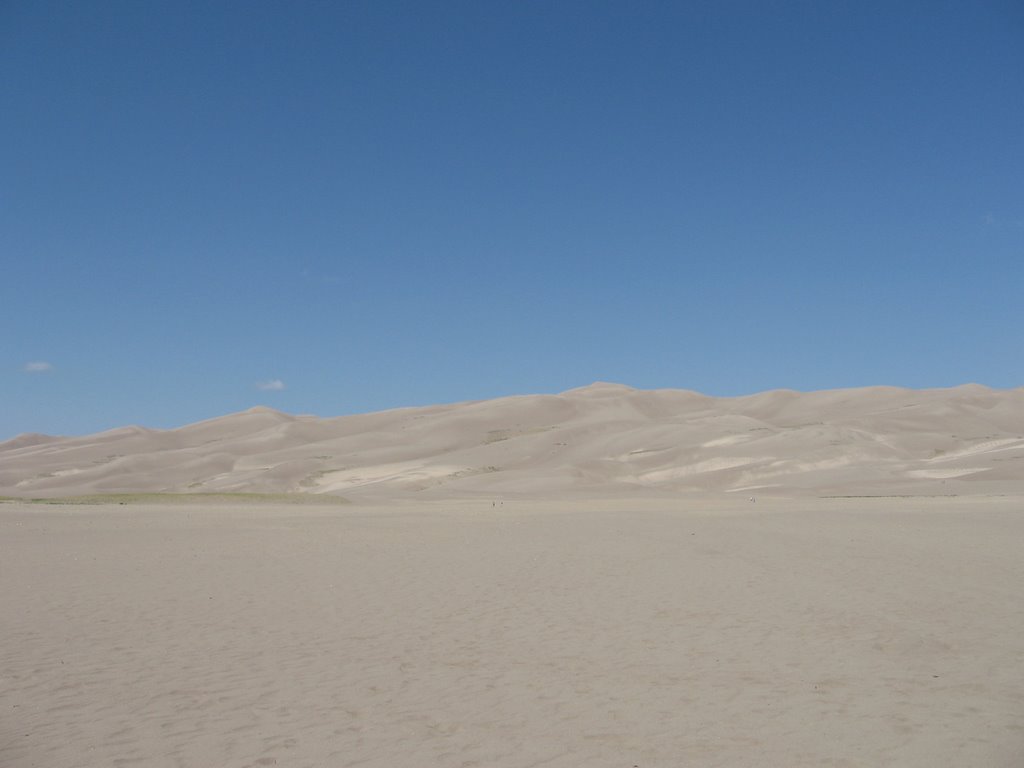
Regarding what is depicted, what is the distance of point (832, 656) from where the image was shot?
8898 millimetres

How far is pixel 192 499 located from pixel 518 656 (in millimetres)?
37254

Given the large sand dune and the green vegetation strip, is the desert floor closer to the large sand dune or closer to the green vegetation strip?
the green vegetation strip

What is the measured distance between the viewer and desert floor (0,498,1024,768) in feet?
20.9

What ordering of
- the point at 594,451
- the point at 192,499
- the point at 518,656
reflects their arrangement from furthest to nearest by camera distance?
the point at 594,451 → the point at 192,499 → the point at 518,656

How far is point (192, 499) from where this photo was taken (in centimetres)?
4247

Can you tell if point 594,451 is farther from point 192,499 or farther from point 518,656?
point 518,656

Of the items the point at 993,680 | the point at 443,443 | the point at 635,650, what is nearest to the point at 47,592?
the point at 635,650

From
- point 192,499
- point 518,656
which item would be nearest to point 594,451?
point 192,499

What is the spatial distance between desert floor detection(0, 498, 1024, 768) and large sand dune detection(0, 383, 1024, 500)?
1240 inches

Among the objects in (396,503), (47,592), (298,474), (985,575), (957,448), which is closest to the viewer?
(47,592)

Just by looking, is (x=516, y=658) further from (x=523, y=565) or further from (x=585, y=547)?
(x=585, y=547)


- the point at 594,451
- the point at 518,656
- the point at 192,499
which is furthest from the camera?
the point at 594,451

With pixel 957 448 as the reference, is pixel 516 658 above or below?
below

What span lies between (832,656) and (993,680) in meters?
1.51
